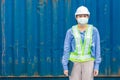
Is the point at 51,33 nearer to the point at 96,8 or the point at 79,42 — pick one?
the point at 96,8

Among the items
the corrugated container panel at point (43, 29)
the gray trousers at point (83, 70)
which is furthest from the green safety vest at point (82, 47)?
the corrugated container panel at point (43, 29)

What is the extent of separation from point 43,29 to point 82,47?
2.06 m

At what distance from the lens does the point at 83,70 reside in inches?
299

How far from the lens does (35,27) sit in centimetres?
949

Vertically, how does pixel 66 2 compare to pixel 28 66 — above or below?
above

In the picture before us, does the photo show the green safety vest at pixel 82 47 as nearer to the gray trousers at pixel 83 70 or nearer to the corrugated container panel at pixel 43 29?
the gray trousers at pixel 83 70

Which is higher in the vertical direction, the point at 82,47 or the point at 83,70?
the point at 82,47

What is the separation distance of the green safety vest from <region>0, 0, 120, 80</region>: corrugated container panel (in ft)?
6.22

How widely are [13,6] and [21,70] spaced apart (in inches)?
51.7

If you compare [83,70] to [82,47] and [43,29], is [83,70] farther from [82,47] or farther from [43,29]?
[43,29]

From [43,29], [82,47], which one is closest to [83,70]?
[82,47]

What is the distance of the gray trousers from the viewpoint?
24.9ft

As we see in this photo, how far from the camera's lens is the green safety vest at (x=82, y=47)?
7566mm

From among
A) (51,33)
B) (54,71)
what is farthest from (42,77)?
(51,33)
